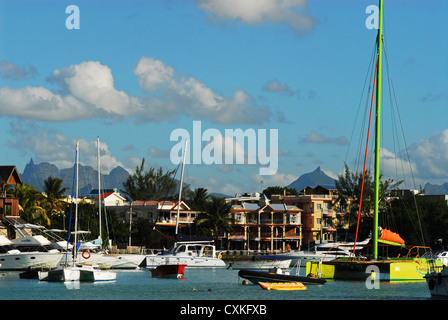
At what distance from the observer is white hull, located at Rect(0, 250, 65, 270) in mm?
73812

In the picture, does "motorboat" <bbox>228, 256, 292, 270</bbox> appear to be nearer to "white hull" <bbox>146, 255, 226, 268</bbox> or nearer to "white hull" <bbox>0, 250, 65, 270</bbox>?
"white hull" <bbox>146, 255, 226, 268</bbox>

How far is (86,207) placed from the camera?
10431 cm

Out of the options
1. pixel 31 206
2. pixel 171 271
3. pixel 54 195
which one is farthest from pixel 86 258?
pixel 54 195

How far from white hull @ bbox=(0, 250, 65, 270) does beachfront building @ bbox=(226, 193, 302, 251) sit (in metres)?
53.7

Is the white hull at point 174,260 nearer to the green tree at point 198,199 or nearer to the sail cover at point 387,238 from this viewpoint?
the sail cover at point 387,238

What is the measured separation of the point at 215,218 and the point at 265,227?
15069 mm

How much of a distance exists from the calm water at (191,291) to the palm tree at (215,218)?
5479 centimetres

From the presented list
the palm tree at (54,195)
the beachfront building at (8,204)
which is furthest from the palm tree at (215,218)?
the beachfront building at (8,204)

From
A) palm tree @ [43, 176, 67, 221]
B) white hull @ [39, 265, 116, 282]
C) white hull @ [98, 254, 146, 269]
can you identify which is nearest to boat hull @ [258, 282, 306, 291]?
white hull @ [39, 265, 116, 282]

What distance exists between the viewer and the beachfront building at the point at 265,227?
4983 inches

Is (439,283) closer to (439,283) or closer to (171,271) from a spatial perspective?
(439,283)

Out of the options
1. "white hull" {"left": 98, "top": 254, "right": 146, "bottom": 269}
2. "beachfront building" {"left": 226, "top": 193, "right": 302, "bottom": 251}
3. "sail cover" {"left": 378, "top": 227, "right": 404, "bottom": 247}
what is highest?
"beachfront building" {"left": 226, "top": 193, "right": 302, "bottom": 251}
